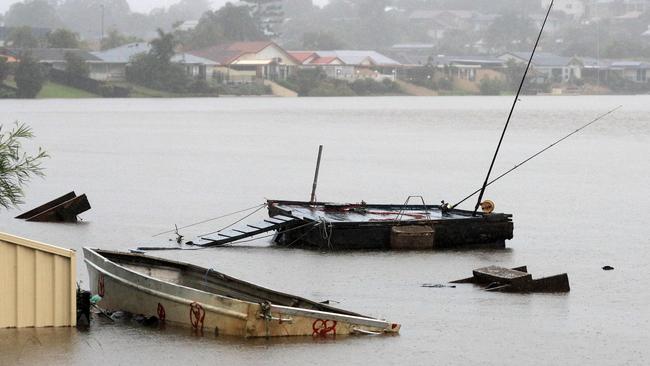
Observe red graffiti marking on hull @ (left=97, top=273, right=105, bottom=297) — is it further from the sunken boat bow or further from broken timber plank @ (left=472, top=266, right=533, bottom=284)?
the sunken boat bow

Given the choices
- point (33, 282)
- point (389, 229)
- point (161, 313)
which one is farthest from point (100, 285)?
point (389, 229)

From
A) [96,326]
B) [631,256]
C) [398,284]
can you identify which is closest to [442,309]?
[398,284]

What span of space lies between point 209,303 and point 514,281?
800 cm

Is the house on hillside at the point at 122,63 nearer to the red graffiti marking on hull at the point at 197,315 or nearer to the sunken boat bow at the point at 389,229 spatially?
the sunken boat bow at the point at 389,229

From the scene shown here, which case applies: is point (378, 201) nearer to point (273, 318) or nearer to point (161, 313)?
point (161, 313)

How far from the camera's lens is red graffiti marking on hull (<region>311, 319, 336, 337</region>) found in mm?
21109

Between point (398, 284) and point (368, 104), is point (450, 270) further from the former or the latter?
point (368, 104)

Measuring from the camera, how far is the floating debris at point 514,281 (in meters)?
27.2

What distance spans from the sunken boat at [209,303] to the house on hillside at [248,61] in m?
158

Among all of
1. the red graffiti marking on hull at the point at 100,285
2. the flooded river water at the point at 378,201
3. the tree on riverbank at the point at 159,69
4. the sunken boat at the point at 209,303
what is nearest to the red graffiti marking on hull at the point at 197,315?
the sunken boat at the point at 209,303

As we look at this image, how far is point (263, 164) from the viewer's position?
70500mm

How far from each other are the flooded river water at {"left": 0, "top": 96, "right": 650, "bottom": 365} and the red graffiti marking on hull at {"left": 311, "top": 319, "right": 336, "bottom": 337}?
15 centimetres

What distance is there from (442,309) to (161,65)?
139m

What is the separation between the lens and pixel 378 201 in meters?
49.8
